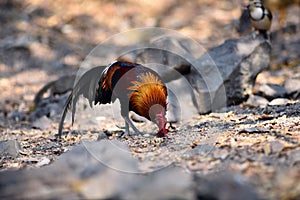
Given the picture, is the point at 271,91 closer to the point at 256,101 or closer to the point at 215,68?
the point at 256,101

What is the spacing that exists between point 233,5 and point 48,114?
8337mm

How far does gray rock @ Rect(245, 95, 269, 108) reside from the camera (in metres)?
6.32

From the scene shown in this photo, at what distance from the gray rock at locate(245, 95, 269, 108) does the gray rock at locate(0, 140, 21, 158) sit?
3.46 meters

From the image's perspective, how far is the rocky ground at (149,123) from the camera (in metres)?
2.88

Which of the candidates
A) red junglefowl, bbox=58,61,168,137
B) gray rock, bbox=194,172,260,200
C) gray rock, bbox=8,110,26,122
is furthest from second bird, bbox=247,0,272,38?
gray rock, bbox=194,172,260,200

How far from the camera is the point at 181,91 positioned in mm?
6676

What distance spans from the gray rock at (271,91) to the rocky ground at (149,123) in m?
0.02

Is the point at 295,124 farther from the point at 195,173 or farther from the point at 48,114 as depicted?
the point at 48,114

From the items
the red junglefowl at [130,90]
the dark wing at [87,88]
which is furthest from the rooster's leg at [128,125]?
the dark wing at [87,88]

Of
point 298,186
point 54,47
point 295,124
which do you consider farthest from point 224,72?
point 54,47

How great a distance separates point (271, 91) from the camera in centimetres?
668

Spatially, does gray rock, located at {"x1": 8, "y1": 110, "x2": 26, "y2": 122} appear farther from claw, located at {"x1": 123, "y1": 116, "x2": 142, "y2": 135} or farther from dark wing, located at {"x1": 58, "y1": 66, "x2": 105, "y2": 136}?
claw, located at {"x1": 123, "y1": 116, "x2": 142, "y2": 135}

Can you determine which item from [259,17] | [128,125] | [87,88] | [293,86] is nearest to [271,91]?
[293,86]

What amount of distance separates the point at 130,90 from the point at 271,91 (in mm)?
3047
